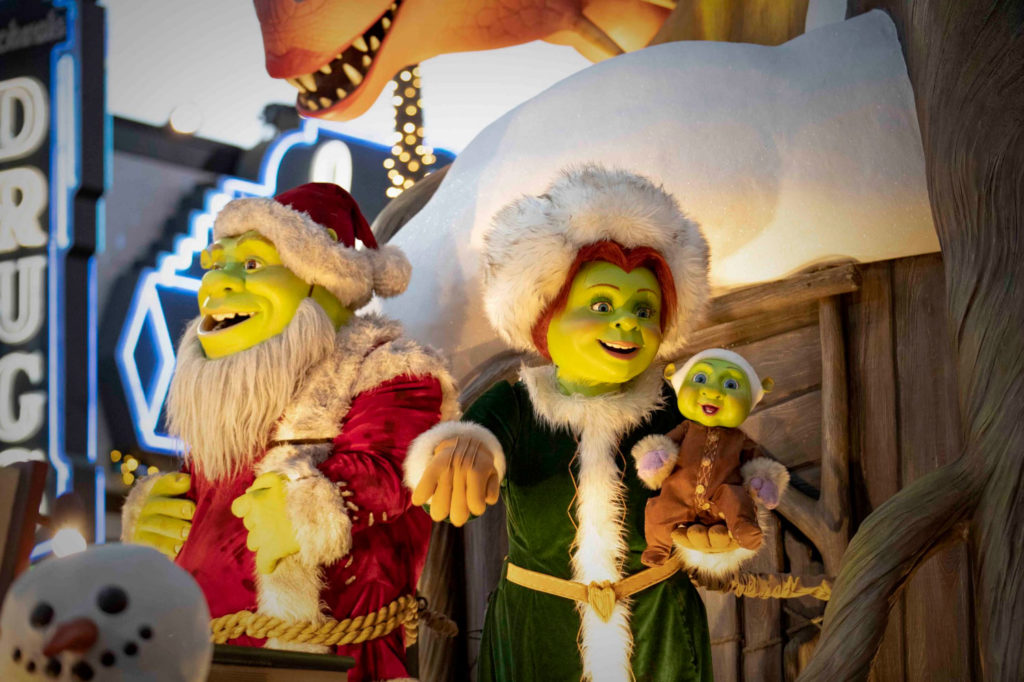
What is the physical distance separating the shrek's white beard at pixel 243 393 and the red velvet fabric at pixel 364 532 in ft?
0.22

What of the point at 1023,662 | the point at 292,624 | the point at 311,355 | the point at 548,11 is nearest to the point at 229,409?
the point at 311,355

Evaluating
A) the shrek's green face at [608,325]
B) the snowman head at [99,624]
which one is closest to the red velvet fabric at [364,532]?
the shrek's green face at [608,325]

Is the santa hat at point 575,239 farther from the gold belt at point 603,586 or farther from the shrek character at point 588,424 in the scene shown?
the gold belt at point 603,586

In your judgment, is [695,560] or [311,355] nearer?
[695,560]

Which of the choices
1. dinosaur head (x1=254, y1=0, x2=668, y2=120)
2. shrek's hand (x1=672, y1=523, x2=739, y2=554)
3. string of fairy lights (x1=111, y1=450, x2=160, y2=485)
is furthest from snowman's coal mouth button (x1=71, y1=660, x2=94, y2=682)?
dinosaur head (x1=254, y1=0, x2=668, y2=120)

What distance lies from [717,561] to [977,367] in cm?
62

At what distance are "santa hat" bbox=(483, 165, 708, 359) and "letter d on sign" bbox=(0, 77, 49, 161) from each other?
2.27 m

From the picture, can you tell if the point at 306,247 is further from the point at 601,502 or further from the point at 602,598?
the point at 602,598

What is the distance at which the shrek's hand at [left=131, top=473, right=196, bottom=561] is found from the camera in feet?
8.45

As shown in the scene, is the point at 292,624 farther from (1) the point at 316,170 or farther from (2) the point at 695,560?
(1) the point at 316,170

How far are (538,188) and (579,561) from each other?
119 cm

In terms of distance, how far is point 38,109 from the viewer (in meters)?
4.09

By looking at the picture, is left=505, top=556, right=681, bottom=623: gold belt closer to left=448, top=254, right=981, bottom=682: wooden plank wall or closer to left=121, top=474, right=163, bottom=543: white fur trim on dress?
left=448, top=254, right=981, bottom=682: wooden plank wall

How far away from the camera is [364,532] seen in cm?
248
